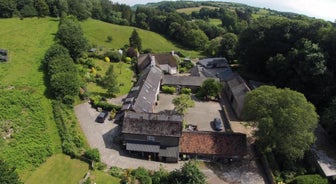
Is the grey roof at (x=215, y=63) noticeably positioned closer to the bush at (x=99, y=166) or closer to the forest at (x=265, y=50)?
the forest at (x=265, y=50)

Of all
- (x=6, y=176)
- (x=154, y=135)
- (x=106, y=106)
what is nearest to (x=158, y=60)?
(x=106, y=106)

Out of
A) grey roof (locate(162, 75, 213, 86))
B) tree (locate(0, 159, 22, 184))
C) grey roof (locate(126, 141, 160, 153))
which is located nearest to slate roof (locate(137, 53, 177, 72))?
grey roof (locate(162, 75, 213, 86))

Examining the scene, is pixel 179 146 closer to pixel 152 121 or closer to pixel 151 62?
pixel 152 121

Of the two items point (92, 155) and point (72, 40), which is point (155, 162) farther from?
point (72, 40)

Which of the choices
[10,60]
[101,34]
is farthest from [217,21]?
[10,60]

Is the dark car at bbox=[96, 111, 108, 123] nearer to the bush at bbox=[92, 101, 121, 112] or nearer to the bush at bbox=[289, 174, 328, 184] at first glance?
the bush at bbox=[92, 101, 121, 112]

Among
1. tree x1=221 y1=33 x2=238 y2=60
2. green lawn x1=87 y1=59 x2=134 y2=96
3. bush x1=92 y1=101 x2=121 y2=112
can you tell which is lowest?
green lawn x1=87 y1=59 x2=134 y2=96

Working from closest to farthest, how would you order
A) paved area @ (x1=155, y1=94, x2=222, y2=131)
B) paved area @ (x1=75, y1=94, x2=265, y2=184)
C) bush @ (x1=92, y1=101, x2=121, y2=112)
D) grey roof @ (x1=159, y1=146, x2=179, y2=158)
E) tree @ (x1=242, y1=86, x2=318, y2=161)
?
tree @ (x1=242, y1=86, x2=318, y2=161) → paved area @ (x1=75, y1=94, x2=265, y2=184) → grey roof @ (x1=159, y1=146, x2=179, y2=158) → paved area @ (x1=155, y1=94, x2=222, y2=131) → bush @ (x1=92, y1=101, x2=121, y2=112)
